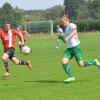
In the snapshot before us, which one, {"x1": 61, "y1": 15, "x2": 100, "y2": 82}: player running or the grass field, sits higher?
{"x1": 61, "y1": 15, "x2": 100, "y2": 82}: player running

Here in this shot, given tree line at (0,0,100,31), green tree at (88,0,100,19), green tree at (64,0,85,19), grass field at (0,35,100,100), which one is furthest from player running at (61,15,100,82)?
green tree at (64,0,85,19)

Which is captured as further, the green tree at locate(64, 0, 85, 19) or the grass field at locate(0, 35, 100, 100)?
the green tree at locate(64, 0, 85, 19)

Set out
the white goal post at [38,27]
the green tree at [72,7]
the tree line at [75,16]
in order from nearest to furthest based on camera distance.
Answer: the white goal post at [38,27] → the tree line at [75,16] → the green tree at [72,7]

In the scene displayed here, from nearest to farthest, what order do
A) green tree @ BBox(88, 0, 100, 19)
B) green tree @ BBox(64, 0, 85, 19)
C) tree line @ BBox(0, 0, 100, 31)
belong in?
tree line @ BBox(0, 0, 100, 31)
green tree @ BBox(88, 0, 100, 19)
green tree @ BBox(64, 0, 85, 19)

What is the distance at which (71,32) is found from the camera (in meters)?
14.8

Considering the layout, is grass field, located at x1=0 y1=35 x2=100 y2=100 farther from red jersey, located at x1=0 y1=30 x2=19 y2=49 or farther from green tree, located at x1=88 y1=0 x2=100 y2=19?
green tree, located at x1=88 y1=0 x2=100 y2=19

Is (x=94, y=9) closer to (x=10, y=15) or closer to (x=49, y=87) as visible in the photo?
(x=10, y=15)

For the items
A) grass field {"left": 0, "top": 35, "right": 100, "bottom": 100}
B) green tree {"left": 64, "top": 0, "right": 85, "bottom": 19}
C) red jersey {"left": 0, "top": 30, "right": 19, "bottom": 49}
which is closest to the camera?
grass field {"left": 0, "top": 35, "right": 100, "bottom": 100}

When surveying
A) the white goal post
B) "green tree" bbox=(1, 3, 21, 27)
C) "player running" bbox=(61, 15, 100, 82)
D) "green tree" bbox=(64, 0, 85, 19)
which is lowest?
the white goal post

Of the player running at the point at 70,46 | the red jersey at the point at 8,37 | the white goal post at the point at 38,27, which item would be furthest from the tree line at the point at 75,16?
the player running at the point at 70,46

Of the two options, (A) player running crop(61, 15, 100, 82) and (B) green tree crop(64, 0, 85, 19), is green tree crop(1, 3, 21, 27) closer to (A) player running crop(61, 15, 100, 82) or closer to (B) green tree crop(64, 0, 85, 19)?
(B) green tree crop(64, 0, 85, 19)

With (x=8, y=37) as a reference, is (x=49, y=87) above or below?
below

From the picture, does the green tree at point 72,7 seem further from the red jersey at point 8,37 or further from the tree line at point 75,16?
the red jersey at point 8,37

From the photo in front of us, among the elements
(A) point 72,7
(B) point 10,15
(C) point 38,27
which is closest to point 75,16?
(B) point 10,15
